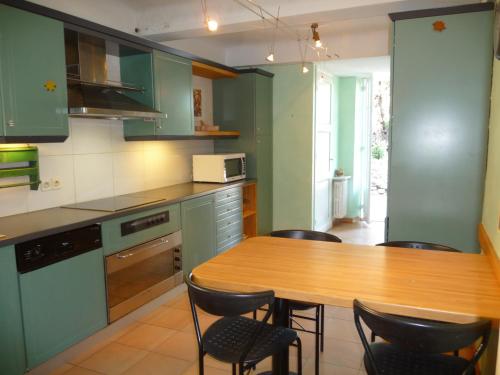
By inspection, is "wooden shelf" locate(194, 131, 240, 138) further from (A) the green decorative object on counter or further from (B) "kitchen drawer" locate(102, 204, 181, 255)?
(A) the green decorative object on counter

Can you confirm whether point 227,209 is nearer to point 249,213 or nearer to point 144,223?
point 249,213

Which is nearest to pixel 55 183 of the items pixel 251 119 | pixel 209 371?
pixel 209 371

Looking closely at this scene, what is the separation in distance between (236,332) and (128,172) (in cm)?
228

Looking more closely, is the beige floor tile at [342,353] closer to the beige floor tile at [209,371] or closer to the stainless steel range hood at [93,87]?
the beige floor tile at [209,371]

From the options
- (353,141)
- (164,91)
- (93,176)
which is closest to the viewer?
(93,176)

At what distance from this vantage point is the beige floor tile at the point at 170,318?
3.14m

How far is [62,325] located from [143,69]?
218 centimetres

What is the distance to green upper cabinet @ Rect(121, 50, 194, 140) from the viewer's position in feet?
11.7

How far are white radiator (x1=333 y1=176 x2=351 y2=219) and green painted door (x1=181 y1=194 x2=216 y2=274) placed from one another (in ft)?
9.21

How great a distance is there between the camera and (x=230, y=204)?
439cm

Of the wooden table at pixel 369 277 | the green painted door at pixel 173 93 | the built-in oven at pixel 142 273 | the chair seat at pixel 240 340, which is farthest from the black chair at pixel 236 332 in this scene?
the green painted door at pixel 173 93

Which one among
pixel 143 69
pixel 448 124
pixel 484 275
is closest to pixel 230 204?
pixel 143 69

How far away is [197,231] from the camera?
3811 millimetres

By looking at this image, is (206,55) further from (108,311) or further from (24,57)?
(108,311)
